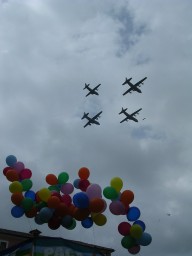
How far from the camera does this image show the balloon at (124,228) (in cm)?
1120

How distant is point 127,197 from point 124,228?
101 centimetres

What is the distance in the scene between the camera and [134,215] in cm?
1143

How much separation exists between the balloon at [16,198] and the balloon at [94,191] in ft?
7.03

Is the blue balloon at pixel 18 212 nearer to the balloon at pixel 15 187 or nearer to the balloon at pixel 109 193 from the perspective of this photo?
the balloon at pixel 15 187

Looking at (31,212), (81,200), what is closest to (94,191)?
(81,200)

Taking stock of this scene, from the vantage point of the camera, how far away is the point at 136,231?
1084cm

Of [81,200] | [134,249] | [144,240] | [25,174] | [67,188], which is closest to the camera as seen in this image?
[81,200]

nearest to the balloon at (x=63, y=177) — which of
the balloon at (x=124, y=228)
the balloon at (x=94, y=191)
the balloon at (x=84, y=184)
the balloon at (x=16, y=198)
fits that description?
the balloon at (x=84, y=184)

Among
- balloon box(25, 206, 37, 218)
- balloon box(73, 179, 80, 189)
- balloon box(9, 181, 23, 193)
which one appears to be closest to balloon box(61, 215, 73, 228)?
balloon box(25, 206, 37, 218)

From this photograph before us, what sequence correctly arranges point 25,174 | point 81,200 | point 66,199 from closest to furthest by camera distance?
point 81,200 < point 66,199 < point 25,174

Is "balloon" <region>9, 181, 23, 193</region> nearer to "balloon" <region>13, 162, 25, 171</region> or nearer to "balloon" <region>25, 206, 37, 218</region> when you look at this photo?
"balloon" <region>25, 206, 37, 218</region>

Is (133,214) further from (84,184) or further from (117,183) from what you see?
(84,184)

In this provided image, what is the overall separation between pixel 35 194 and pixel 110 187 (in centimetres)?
253

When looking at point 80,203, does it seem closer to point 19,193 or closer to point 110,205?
point 110,205
